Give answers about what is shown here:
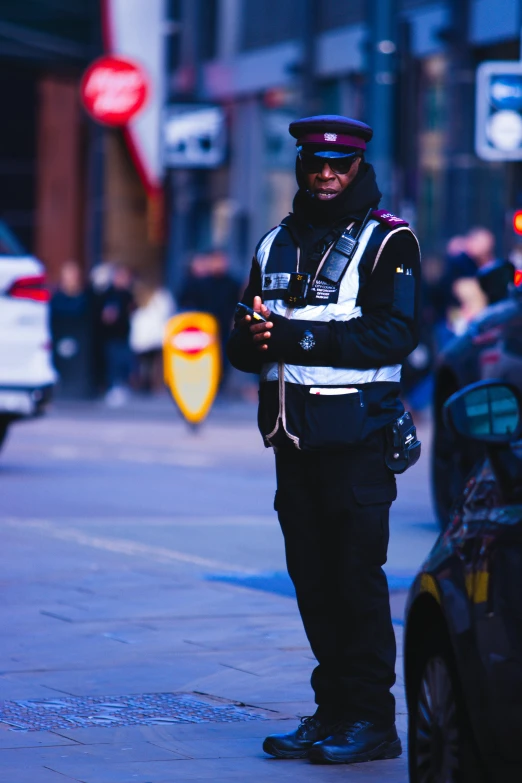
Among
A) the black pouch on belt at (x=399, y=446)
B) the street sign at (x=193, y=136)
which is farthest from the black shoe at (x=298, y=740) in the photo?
the street sign at (x=193, y=136)

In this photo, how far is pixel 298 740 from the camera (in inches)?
220

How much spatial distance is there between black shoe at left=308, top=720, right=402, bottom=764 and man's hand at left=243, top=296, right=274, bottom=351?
111 cm

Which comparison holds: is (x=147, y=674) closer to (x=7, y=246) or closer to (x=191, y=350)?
(x=7, y=246)

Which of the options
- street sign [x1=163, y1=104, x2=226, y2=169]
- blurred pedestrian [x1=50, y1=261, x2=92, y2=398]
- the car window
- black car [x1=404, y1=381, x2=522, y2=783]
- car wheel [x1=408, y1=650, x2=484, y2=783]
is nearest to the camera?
black car [x1=404, y1=381, x2=522, y2=783]

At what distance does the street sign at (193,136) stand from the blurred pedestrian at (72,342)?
11.4ft

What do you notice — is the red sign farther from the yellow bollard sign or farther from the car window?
the car window

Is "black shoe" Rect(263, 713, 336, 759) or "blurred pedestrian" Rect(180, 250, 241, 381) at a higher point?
"blurred pedestrian" Rect(180, 250, 241, 381)

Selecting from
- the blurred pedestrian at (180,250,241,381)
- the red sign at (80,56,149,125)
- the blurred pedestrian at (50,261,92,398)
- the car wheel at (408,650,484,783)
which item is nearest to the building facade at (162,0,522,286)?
the red sign at (80,56,149,125)

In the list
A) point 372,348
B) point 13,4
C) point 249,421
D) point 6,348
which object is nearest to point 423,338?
point 249,421

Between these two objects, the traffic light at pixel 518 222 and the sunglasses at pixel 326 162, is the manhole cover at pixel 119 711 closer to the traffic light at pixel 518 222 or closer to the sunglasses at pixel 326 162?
the sunglasses at pixel 326 162

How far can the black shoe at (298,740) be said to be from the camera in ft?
18.2

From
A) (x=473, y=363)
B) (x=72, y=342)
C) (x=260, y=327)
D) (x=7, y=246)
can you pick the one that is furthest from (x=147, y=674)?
(x=72, y=342)

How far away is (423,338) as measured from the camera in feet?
69.0

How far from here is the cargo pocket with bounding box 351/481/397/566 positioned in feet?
17.9
